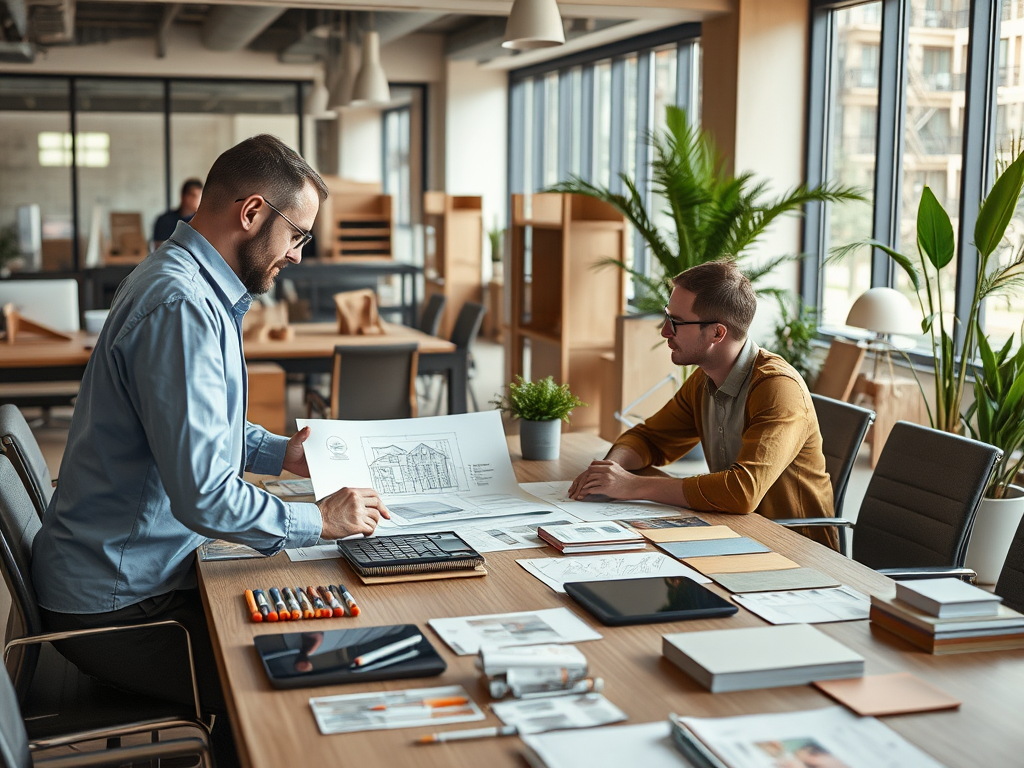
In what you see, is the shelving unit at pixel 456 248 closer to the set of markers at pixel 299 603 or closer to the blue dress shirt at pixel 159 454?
the blue dress shirt at pixel 159 454

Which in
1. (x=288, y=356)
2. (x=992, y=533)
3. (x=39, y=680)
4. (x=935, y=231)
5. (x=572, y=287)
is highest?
(x=935, y=231)

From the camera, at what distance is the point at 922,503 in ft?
8.73

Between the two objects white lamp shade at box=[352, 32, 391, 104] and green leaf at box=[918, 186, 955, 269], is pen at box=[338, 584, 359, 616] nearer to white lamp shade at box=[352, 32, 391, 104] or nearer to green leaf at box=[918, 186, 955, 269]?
green leaf at box=[918, 186, 955, 269]

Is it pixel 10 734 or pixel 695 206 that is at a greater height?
pixel 695 206

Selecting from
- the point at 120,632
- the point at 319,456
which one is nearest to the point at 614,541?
the point at 319,456

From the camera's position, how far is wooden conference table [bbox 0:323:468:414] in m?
5.24

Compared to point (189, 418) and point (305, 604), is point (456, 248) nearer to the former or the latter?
point (189, 418)

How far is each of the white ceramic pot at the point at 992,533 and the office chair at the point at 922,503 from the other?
1394 millimetres

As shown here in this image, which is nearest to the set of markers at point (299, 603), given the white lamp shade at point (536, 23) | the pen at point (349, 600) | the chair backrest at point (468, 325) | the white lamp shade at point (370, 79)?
the pen at point (349, 600)

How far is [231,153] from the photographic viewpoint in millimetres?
2092

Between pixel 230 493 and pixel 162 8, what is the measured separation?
963 centimetres

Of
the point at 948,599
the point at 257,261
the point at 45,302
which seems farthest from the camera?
the point at 45,302

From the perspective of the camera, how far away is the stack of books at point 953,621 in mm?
1656

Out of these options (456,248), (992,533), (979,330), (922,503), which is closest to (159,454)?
(922,503)
